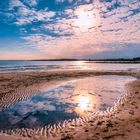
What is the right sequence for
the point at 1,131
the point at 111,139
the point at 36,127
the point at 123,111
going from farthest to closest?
the point at 123,111
the point at 36,127
the point at 1,131
the point at 111,139

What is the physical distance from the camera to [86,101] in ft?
45.1

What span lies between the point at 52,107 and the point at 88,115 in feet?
8.64

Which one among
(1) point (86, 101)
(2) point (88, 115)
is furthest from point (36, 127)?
(1) point (86, 101)

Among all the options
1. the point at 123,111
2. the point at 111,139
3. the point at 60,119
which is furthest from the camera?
the point at 123,111

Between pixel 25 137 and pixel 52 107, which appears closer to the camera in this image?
pixel 25 137

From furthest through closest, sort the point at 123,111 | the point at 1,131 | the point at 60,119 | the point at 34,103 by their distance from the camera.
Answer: the point at 34,103 < the point at 123,111 < the point at 60,119 < the point at 1,131

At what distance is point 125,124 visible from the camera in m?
8.73

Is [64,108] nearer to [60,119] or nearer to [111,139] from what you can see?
[60,119]

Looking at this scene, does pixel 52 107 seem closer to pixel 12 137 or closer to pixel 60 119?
pixel 60 119

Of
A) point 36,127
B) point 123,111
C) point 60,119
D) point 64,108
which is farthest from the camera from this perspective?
point 64,108

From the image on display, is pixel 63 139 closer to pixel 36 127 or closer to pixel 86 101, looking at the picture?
pixel 36 127

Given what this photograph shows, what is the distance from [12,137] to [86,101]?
6.96m

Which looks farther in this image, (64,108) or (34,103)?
(34,103)

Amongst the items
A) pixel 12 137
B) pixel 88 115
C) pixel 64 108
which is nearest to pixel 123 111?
pixel 88 115
